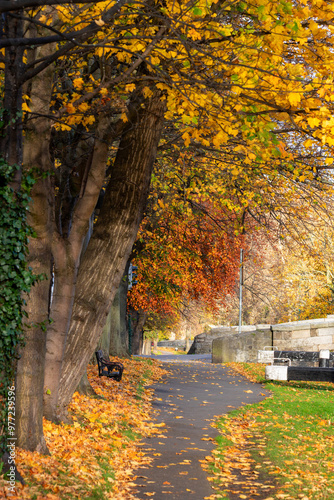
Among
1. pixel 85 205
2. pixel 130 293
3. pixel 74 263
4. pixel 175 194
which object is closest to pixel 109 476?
pixel 74 263

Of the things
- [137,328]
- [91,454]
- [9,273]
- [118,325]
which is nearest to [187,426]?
[91,454]

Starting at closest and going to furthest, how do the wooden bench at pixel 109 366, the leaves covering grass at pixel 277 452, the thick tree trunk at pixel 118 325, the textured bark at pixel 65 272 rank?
the leaves covering grass at pixel 277 452 < the textured bark at pixel 65 272 < the wooden bench at pixel 109 366 < the thick tree trunk at pixel 118 325

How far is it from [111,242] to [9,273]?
11.3 feet

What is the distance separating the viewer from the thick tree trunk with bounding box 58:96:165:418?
8.19m

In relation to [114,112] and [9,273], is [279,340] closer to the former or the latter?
[114,112]

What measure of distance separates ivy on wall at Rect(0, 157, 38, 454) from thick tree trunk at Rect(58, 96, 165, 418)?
2924 millimetres

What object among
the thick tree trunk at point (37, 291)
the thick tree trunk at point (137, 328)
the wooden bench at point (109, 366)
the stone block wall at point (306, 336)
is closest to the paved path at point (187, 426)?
the wooden bench at point (109, 366)

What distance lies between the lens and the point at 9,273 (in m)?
5.00

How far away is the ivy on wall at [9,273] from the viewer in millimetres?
4977

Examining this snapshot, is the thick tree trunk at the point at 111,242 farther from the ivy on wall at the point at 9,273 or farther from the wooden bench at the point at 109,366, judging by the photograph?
the wooden bench at the point at 109,366

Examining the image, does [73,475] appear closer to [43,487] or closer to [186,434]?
[43,487]

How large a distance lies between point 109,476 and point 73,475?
0.52m

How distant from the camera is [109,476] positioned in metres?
6.21

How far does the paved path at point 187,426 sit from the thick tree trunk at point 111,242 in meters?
1.66
